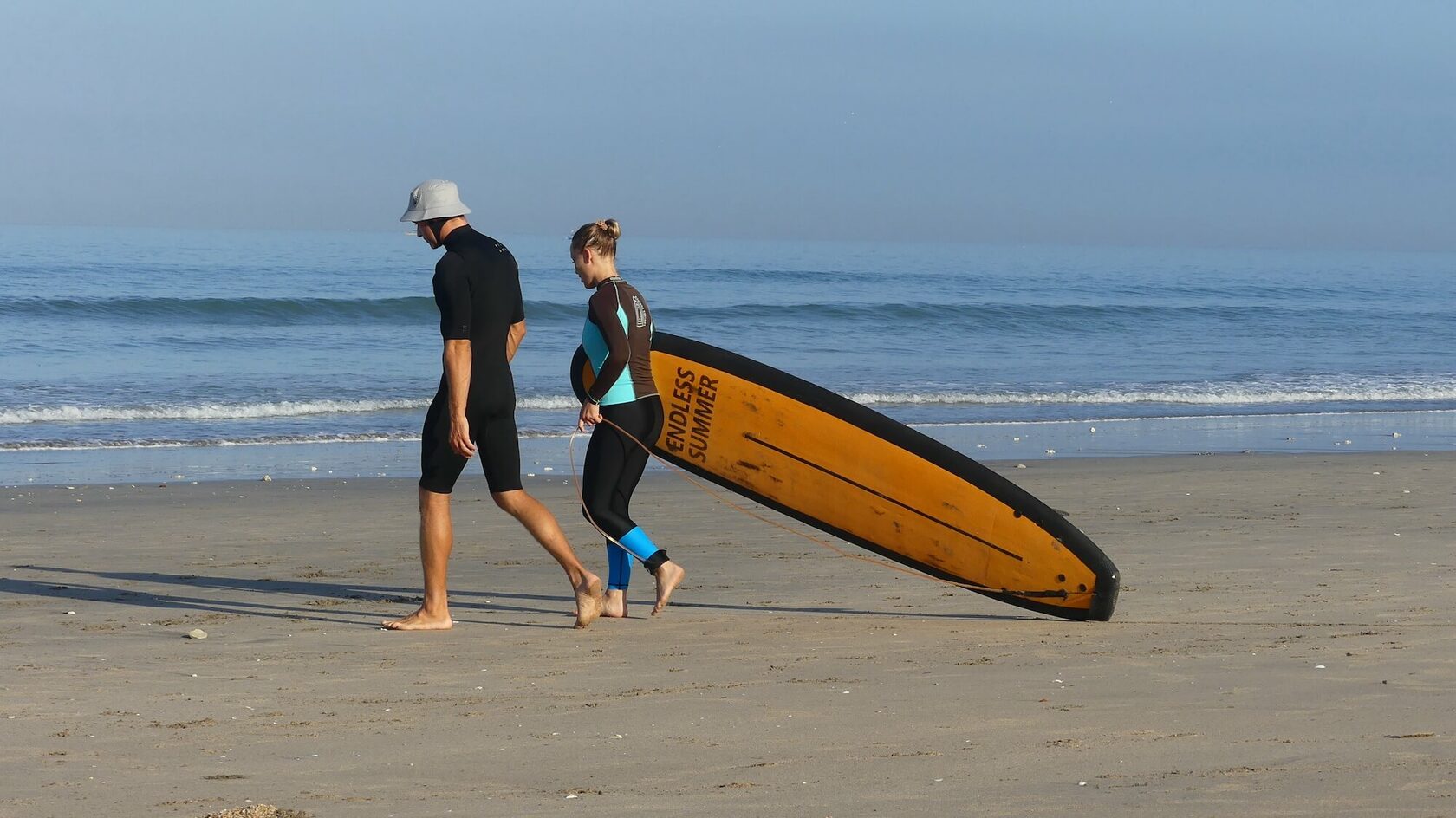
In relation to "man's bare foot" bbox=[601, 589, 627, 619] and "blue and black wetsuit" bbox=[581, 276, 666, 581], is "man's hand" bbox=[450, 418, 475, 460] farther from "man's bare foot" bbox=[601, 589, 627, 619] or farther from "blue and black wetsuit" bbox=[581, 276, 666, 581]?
"man's bare foot" bbox=[601, 589, 627, 619]

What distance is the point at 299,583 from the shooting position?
20.7 feet

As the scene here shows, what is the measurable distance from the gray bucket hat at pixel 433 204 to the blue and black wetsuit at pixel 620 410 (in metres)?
0.60

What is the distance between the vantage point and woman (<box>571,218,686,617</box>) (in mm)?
5078

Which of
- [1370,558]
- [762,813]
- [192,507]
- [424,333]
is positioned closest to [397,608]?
[762,813]

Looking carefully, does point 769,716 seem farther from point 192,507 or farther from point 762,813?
point 192,507

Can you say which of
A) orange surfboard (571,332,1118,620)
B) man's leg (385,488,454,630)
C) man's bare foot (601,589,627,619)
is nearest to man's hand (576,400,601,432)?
orange surfboard (571,332,1118,620)

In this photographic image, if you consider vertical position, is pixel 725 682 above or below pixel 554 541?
below

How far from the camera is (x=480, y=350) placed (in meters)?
4.98

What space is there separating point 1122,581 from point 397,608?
3.12 metres

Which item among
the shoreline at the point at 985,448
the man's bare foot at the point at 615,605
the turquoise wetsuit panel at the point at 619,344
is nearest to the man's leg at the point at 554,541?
the man's bare foot at the point at 615,605

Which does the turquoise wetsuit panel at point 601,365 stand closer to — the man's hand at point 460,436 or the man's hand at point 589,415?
the man's hand at point 589,415

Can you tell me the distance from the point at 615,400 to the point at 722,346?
68.7 feet

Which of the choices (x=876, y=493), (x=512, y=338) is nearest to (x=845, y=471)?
(x=876, y=493)

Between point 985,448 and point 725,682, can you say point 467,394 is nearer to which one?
point 725,682
